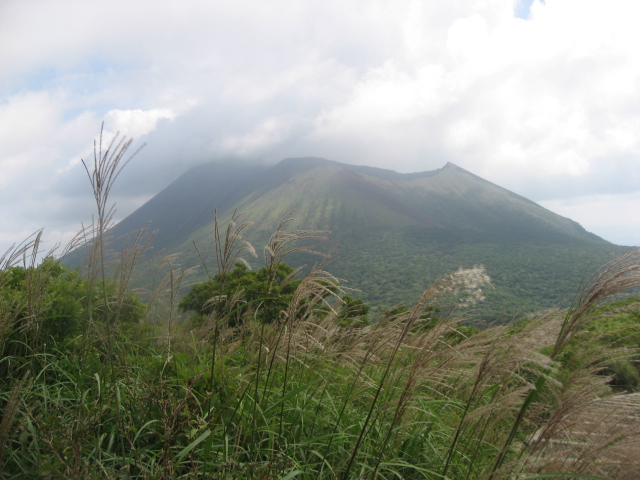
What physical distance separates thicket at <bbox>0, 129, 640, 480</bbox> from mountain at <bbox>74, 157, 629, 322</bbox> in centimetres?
3155

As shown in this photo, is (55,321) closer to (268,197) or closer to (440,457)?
(440,457)

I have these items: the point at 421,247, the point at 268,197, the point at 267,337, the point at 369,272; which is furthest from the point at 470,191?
the point at 267,337

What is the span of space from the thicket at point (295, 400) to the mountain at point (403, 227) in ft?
104

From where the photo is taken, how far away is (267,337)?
3215mm

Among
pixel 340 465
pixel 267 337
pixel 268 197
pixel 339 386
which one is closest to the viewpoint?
pixel 340 465

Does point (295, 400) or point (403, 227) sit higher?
point (403, 227)

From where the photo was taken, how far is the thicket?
148 cm

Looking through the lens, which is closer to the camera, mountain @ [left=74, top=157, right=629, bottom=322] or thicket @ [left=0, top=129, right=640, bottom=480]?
thicket @ [left=0, top=129, right=640, bottom=480]

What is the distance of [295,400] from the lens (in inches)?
93.8

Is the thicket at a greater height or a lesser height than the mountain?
lesser

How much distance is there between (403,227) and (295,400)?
3389 inches

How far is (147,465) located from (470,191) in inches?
4898

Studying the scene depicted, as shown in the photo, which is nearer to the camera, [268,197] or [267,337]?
[267,337]

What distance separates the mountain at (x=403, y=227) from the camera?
55219 mm
